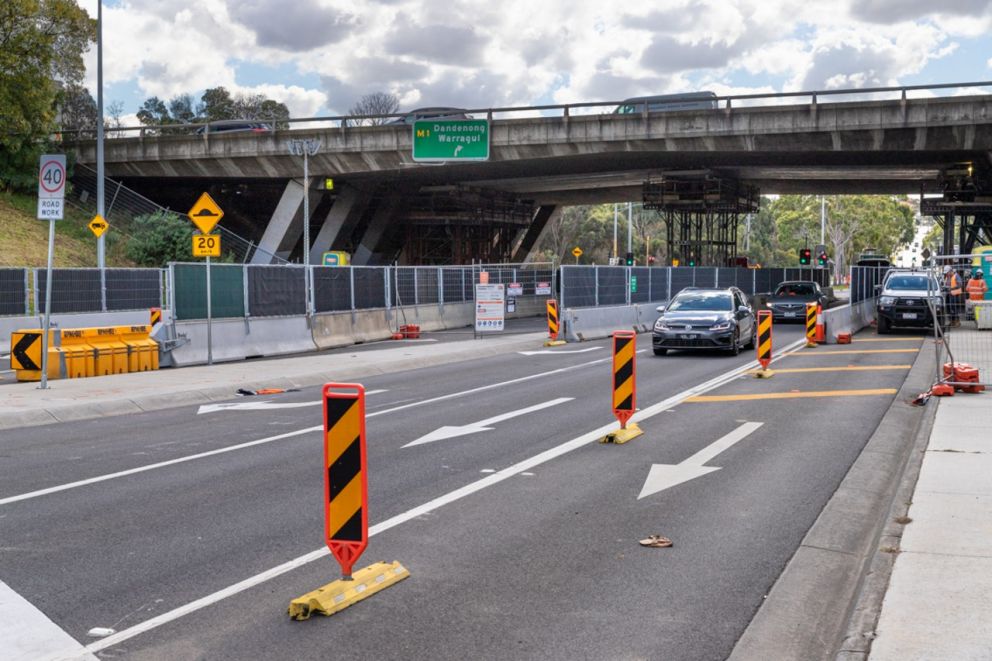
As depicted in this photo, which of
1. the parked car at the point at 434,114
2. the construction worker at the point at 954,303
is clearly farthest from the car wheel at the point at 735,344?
the parked car at the point at 434,114

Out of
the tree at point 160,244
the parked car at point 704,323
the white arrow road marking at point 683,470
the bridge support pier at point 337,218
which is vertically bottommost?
the white arrow road marking at point 683,470

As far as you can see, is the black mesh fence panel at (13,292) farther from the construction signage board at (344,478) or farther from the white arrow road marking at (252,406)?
the construction signage board at (344,478)

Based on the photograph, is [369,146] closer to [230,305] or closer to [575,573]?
[230,305]

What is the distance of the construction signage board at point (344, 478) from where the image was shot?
18.3ft

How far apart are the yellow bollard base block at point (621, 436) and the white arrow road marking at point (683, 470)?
882 millimetres

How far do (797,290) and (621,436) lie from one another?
27928 mm

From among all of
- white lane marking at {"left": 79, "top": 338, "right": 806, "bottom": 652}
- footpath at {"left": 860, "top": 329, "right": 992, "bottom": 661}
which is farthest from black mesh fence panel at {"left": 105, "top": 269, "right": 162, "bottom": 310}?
footpath at {"left": 860, "top": 329, "right": 992, "bottom": 661}

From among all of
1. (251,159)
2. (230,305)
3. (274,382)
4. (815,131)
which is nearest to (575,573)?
(274,382)

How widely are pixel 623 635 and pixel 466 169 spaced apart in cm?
4406

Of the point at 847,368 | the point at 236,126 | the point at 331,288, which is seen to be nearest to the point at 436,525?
the point at 847,368

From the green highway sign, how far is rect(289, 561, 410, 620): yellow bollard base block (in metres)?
37.4

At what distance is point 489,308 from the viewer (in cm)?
2775

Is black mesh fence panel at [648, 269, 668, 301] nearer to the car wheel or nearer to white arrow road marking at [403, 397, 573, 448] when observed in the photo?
the car wheel

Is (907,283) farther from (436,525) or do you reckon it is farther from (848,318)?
(436,525)
